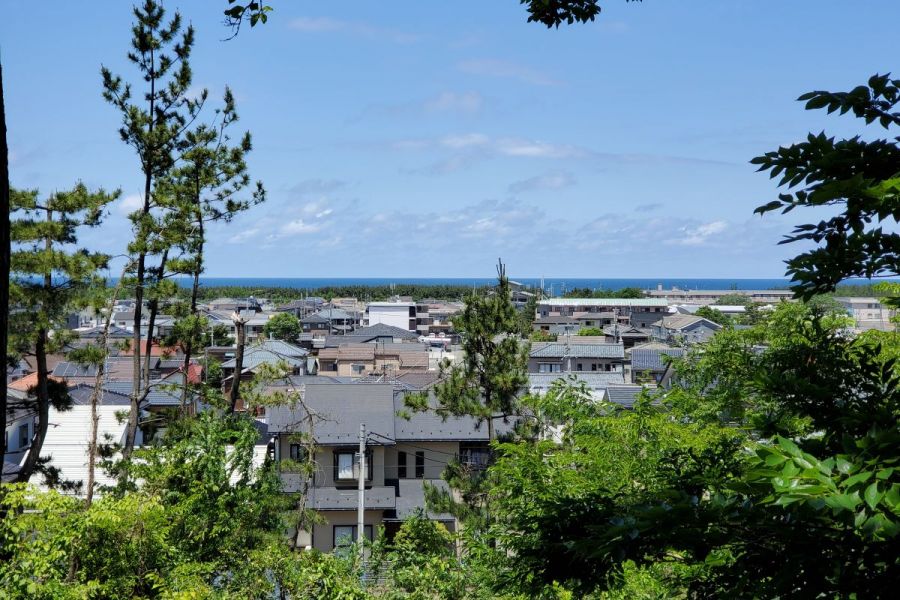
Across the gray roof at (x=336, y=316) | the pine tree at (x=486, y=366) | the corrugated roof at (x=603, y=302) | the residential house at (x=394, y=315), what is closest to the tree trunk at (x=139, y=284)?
the pine tree at (x=486, y=366)

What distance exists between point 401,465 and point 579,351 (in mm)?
25366

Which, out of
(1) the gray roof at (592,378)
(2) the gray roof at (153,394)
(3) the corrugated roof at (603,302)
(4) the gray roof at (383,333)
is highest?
(3) the corrugated roof at (603,302)

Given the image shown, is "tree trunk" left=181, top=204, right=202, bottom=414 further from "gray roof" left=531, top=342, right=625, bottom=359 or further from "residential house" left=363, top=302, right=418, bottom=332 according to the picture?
"residential house" left=363, top=302, right=418, bottom=332

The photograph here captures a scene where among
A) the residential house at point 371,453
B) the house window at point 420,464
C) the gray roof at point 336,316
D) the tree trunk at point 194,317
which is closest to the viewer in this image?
the tree trunk at point 194,317

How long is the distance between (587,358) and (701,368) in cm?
3267

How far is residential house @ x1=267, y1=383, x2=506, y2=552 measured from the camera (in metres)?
18.9

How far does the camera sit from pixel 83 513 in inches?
259

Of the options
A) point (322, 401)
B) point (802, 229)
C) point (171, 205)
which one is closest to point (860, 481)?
point (802, 229)

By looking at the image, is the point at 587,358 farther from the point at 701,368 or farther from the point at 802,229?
the point at 802,229

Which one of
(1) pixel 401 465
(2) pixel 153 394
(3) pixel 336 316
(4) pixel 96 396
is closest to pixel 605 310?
(3) pixel 336 316

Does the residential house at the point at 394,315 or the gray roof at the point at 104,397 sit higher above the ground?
the residential house at the point at 394,315

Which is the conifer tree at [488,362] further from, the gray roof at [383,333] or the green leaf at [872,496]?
the gray roof at [383,333]

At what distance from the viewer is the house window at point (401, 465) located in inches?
803

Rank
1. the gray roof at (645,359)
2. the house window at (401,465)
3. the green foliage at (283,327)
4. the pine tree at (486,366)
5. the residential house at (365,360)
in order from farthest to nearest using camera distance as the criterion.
A: the green foliage at (283,327)
the residential house at (365,360)
the gray roof at (645,359)
the house window at (401,465)
the pine tree at (486,366)
